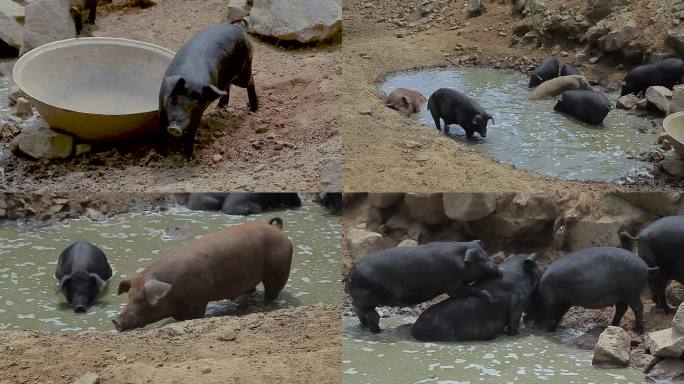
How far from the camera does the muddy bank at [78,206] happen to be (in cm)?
391

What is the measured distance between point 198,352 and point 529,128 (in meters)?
2.25

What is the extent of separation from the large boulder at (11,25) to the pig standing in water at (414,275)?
16.4ft

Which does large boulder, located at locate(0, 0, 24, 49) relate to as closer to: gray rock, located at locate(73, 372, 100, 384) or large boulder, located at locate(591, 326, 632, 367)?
gray rock, located at locate(73, 372, 100, 384)

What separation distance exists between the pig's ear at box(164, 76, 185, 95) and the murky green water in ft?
7.31

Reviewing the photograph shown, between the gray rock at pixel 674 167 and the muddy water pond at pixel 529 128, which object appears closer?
the gray rock at pixel 674 167

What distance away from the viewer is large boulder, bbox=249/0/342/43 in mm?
7352

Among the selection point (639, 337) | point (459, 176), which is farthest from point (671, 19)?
point (639, 337)

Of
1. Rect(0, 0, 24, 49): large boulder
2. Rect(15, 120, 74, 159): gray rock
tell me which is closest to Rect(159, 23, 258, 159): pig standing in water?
Rect(15, 120, 74, 159): gray rock

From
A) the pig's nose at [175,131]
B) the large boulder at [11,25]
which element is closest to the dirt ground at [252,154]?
the pig's nose at [175,131]

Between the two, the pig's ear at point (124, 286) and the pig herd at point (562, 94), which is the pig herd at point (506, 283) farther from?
the pig herd at point (562, 94)

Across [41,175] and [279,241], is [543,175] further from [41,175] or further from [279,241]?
[41,175]

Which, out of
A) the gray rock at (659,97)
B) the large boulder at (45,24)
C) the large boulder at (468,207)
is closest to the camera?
the large boulder at (468,207)

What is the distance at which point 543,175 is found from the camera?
4.62 meters

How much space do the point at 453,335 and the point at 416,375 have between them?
0.22 meters
